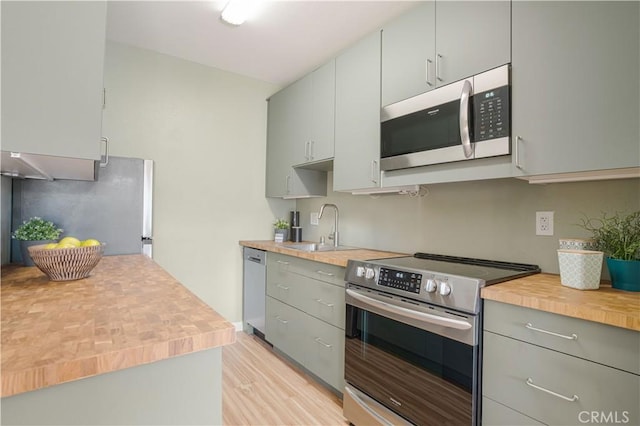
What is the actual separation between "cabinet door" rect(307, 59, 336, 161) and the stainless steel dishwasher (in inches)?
40.4

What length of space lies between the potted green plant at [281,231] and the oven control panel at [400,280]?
1.70 m

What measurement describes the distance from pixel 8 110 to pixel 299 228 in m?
2.55

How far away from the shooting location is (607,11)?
47.9 inches

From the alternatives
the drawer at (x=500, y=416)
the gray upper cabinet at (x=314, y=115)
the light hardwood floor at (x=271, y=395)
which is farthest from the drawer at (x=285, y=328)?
the drawer at (x=500, y=416)

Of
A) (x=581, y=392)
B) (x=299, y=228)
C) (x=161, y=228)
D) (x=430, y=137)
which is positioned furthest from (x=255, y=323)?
(x=581, y=392)

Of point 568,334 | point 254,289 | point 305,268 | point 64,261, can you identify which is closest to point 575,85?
point 568,334

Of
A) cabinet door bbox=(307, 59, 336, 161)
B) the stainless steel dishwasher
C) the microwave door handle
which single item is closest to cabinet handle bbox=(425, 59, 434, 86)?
the microwave door handle

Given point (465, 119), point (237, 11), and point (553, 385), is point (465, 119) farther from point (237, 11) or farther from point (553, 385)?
point (237, 11)

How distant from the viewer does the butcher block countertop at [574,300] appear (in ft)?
3.23

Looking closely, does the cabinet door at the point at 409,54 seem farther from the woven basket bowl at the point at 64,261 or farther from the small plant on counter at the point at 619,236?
the woven basket bowl at the point at 64,261

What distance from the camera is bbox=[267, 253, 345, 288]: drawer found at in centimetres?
207

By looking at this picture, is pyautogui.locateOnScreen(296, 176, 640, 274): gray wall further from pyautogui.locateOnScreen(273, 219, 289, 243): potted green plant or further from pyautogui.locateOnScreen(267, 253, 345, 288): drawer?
pyautogui.locateOnScreen(273, 219, 289, 243): potted green plant

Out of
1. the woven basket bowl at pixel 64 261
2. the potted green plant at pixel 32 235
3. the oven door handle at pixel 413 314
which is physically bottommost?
the oven door handle at pixel 413 314

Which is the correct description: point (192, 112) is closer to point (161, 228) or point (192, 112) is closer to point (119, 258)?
point (161, 228)
